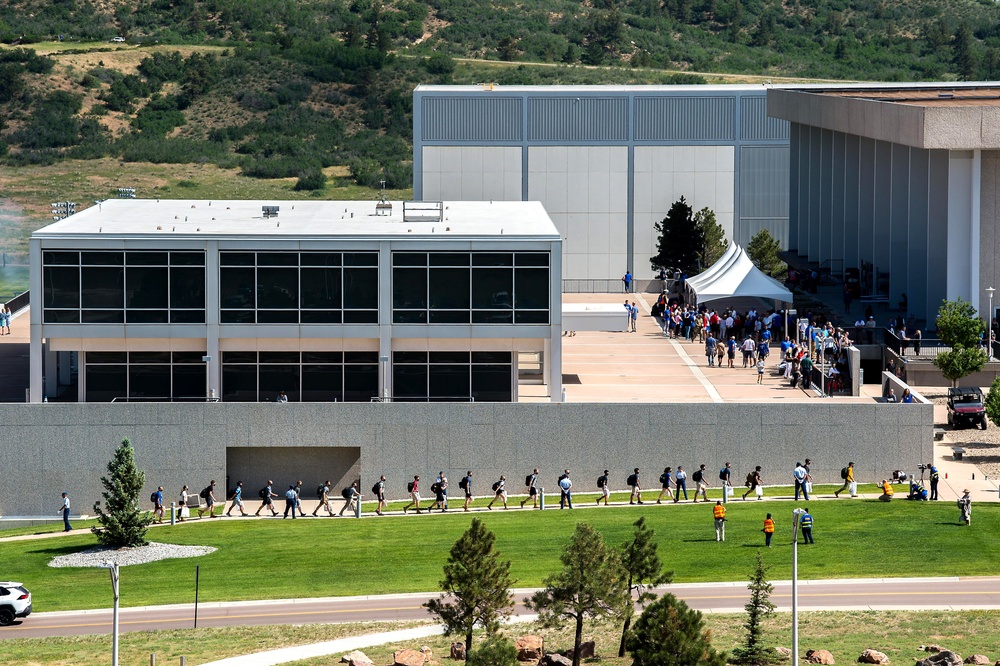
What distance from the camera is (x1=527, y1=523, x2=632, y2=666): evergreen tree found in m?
35.6

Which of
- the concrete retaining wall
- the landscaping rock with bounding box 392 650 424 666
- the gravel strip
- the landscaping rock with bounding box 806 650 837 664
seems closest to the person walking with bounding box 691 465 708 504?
the concrete retaining wall

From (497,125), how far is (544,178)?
352cm

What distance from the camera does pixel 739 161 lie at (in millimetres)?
89125

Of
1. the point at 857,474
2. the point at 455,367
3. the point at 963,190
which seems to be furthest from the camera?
the point at 963,190

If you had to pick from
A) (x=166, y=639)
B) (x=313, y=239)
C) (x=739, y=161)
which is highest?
(x=739, y=161)

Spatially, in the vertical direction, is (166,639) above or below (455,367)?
below

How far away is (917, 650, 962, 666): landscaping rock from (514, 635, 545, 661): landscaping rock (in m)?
7.67

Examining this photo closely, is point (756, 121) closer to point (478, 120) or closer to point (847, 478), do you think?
point (478, 120)

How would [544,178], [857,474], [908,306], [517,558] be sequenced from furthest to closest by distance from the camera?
[544,178]
[908,306]
[857,474]
[517,558]

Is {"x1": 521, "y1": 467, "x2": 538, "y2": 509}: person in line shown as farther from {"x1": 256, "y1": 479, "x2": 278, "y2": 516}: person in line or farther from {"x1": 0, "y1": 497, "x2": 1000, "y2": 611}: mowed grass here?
{"x1": 256, "y1": 479, "x2": 278, "y2": 516}: person in line

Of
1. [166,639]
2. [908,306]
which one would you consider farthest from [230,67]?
[166,639]

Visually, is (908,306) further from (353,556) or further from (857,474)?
(353,556)

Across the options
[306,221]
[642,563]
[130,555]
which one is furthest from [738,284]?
[642,563]

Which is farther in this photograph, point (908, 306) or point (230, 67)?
point (230, 67)
